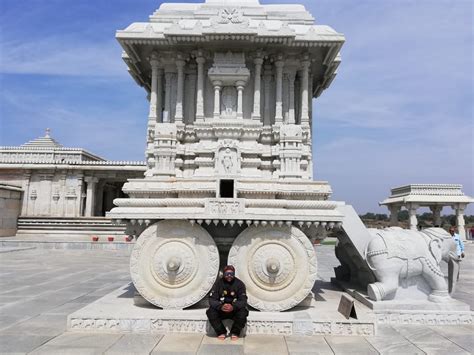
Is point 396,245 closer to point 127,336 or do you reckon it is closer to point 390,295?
point 390,295

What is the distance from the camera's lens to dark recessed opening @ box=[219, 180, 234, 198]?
26.8 ft

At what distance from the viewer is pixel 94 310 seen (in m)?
6.71

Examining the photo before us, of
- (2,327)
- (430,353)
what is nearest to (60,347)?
(2,327)

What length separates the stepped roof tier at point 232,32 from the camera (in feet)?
31.1

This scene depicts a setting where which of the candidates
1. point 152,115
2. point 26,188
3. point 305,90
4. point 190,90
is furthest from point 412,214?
point 26,188

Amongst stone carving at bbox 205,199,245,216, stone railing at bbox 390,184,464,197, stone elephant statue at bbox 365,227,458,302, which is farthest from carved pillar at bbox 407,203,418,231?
stone carving at bbox 205,199,245,216

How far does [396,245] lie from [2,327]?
24.5ft

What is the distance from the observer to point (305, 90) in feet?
34.0

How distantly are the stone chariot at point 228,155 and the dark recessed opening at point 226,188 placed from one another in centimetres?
2

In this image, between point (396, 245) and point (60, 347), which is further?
point (396, 245)

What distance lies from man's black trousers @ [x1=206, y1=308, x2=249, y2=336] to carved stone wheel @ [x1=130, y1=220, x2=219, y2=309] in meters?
0.80

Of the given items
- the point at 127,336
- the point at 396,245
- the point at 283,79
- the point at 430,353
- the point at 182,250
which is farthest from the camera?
the point at 283,79

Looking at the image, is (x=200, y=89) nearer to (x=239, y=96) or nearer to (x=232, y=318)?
(x=239, y=96)

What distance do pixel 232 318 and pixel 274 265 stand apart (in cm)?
127
